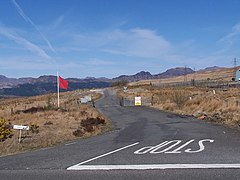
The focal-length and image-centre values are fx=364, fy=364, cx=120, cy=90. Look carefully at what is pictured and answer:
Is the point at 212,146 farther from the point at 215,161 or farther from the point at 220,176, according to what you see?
the point at 220,176

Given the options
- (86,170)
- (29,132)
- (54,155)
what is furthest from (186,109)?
(86,170)

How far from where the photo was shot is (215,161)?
8.05 m

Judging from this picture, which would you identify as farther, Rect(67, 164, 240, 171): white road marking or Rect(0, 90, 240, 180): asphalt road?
Rect(67, 164, 240, 171): white road marking

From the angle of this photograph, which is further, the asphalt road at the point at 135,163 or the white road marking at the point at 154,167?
the white road marking at the point at 154,167

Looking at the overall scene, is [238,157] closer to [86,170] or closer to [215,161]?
[215,161]

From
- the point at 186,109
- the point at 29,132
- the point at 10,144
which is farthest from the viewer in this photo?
the point at 186,109

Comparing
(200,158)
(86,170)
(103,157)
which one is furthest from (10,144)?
(200,158)

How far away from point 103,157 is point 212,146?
3.31m

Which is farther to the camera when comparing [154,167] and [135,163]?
[135,163]

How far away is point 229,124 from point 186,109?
38.9 ft

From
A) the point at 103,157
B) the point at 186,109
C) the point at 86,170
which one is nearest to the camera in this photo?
the point at 86,170

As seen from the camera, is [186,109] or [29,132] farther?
[186,109]

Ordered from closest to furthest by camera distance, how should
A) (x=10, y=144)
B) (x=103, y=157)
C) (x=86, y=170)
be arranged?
(x=86, y=170), (x=103, y=157), (x=10, y=144)

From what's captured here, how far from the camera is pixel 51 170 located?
7934 millimetres
